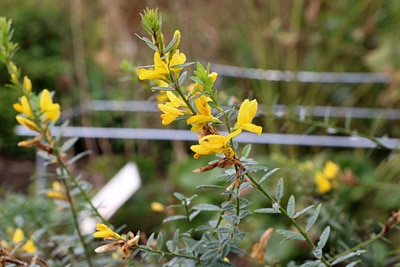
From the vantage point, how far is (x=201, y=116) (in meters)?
0.53

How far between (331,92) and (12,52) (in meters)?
2.50

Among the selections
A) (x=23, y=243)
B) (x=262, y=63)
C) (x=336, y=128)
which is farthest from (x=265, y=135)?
(x=23, y=243)

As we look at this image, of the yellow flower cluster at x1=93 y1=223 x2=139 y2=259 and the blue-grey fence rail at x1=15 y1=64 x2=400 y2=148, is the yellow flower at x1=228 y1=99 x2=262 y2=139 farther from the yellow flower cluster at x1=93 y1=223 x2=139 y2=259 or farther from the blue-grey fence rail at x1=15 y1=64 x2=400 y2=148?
the blue-grey fence rail at x1=15 y1=64 x2=400 y2=148

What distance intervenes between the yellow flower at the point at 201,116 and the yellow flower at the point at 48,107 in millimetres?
252

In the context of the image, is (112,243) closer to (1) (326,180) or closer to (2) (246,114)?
(2) (246,114)

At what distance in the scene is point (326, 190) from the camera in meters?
1.21

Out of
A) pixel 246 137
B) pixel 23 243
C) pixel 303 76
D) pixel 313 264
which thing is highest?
pixel 313 264

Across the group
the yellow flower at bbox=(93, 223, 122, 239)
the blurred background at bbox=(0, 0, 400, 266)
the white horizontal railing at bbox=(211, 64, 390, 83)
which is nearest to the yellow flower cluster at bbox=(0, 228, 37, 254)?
the yellow flower at bbox=(93, 223, 122, 239)

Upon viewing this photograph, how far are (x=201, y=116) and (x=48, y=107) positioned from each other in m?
→ 0.27

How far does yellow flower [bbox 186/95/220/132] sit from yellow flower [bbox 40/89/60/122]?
9.9 inches

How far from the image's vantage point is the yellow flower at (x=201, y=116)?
530mm

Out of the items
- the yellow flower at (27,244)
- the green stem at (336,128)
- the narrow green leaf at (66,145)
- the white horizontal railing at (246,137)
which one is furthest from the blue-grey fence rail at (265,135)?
the narrow green leaf at (66,145)

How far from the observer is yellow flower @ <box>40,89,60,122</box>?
73cm

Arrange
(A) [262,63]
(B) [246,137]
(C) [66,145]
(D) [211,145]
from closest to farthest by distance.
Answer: (D) [211,145] → (C) [66,145] → (B) [246,137] → (A) [262,63]
